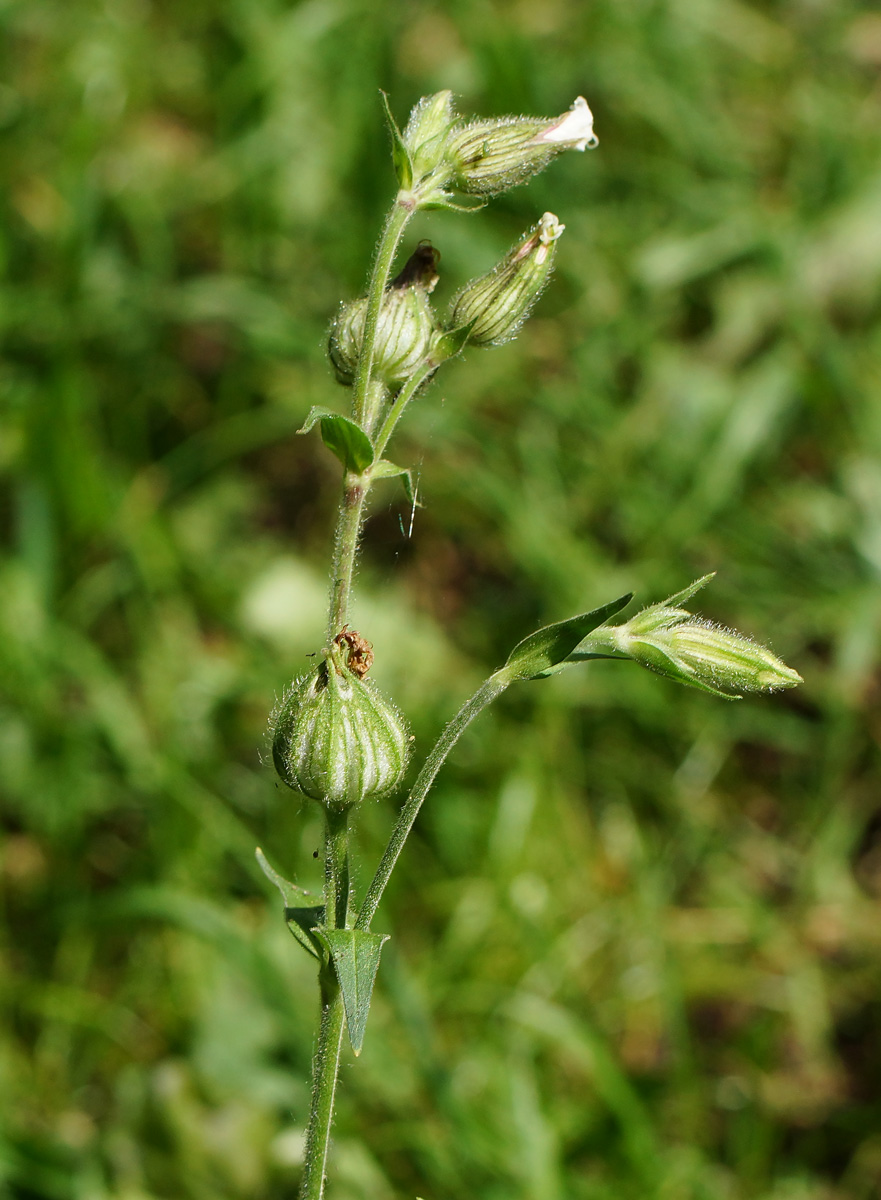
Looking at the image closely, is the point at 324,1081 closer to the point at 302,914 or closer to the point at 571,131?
the point at 302,914

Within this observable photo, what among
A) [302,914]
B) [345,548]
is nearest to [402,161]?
[345,548]

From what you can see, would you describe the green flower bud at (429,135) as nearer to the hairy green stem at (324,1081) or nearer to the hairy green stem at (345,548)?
the hairy green stem at (345,548)

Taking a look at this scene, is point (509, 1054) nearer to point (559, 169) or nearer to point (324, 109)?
point (559, 169)

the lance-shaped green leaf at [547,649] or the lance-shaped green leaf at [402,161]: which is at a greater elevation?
the lance-shaped green leaf at [402,161]

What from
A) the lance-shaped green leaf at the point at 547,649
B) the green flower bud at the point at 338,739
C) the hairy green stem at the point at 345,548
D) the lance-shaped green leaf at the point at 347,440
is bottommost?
the green flower bud at the point at 338,739

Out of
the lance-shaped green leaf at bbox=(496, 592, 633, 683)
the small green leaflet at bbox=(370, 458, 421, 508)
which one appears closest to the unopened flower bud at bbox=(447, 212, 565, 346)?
the small green leaflet at bbox=(370, 458, 421, 508)

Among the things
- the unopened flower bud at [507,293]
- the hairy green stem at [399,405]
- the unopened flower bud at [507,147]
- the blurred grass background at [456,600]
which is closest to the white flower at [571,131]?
the unopened flower bud at [507,147]

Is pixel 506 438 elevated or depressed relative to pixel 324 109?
depressed

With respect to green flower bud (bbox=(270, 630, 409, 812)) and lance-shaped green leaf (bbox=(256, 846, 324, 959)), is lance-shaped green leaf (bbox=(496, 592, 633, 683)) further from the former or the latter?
lance-shaped green leaf (bbox=(256, 846, 324, 959))

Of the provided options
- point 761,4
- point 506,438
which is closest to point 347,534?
point 506,438
